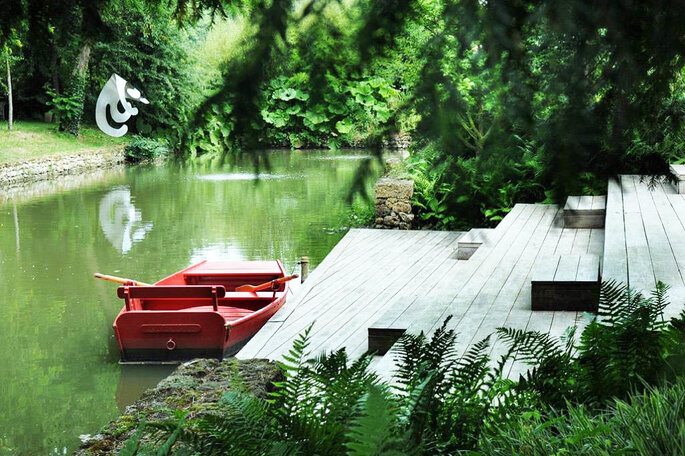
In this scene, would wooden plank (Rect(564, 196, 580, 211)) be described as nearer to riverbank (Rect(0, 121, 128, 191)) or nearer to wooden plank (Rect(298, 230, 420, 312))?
wooden plank (Rect(298, 230, 420, 312))

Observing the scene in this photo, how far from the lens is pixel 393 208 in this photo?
12.2 m

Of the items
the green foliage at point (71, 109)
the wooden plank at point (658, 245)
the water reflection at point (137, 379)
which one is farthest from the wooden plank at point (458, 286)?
the green foliage at point (71, 109)

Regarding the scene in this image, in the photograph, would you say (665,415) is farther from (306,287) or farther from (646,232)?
(306,287)

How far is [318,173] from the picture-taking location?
2416 centimetres

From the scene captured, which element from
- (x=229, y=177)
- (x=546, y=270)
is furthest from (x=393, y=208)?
(x=229, y=177)

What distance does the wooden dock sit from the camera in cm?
468

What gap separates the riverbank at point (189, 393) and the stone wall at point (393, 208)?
866 cm

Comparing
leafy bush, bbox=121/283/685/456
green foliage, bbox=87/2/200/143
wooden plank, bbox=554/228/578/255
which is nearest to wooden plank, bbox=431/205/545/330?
wooden plank, bbox=554/228/578/255

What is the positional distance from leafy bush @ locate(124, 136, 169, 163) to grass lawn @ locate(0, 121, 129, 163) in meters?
0.48

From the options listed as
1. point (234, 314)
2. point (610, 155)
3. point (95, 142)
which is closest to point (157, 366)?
point (234, 314)

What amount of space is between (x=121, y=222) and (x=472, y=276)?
11039mm

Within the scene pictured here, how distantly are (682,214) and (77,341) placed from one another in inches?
231

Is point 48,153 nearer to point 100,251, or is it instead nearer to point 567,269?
point 100,251

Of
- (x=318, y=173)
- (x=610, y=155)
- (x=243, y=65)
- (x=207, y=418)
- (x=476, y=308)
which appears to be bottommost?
(x=318, y=173)
